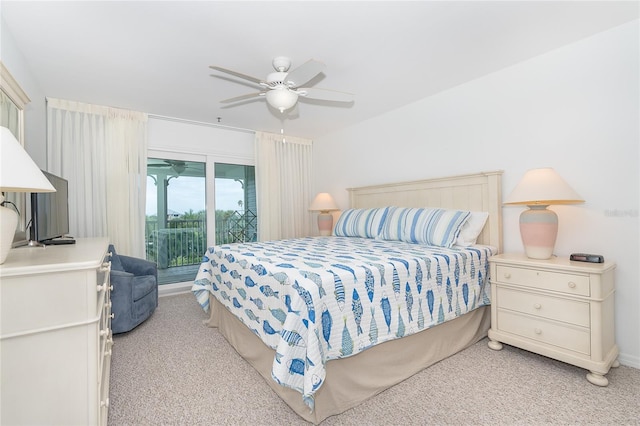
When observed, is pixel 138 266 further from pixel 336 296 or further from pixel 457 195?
pixel 457 195

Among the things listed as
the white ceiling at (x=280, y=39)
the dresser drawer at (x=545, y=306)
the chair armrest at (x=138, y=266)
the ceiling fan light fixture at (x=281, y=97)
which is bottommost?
the dresser drawer at (x=545, y=306)

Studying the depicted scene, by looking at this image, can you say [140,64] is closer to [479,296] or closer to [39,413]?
[39,413]

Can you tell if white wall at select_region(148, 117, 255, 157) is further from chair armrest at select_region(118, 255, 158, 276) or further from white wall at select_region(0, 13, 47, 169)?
chair armrest at select_region(118, 255, 158, 276)


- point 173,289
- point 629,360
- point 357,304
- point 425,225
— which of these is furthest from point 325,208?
point 629,360

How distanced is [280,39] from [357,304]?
1.94 meters

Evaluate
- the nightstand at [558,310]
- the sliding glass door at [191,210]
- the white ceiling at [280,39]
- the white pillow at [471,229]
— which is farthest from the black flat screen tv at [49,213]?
the nightstand at [558,310]

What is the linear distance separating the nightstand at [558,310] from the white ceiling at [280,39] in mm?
1696

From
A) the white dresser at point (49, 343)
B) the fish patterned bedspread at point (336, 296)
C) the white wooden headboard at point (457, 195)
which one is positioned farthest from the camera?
the white wooden headboard at point (457, 195)

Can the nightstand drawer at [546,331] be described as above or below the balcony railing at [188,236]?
below

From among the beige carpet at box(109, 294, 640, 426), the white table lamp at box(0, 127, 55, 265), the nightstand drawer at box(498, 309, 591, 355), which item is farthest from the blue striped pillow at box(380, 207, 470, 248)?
the white table lamp at box(0, 127, 55, 265)

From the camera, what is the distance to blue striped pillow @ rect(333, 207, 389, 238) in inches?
131

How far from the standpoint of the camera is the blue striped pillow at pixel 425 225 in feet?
8.62

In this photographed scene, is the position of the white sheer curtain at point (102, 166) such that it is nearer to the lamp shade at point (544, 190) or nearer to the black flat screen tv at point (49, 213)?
the black flat screen tv at point (49, 213)

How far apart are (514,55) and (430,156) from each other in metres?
1.17
